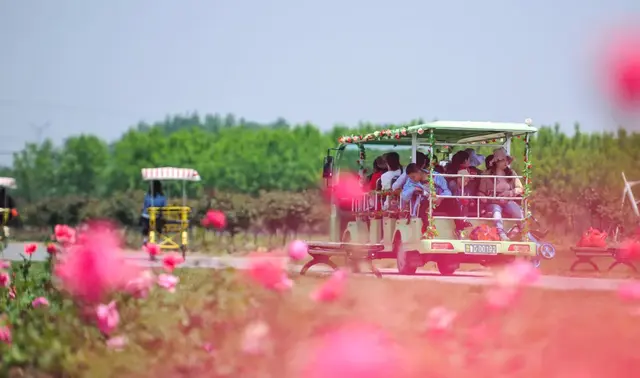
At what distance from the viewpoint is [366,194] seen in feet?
63.9

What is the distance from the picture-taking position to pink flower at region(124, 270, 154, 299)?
7949mm

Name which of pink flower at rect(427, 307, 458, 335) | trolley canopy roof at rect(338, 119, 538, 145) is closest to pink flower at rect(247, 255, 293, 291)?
pink flower at rect(427, 307, 458, 335)

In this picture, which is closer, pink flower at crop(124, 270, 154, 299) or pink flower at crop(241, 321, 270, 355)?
pink flower at crop(241, 321, 270, 355)

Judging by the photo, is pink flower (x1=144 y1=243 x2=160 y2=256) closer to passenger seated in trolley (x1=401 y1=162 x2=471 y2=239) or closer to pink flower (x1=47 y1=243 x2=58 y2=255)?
pink flower (x1=47 y1=243 x2=58 y2=255)

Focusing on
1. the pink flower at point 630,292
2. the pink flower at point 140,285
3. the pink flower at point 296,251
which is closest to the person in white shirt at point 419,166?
the pink flower at point 296,251

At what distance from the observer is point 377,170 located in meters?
19.0

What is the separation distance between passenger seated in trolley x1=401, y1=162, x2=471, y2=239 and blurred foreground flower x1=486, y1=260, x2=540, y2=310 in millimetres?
10853

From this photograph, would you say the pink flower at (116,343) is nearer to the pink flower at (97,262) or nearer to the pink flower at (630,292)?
the pink flower at (97,262)

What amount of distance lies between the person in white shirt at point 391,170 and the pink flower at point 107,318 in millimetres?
→ 10905

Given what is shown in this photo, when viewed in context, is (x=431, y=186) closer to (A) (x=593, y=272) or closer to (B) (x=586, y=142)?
(A) (x=593, y=272)

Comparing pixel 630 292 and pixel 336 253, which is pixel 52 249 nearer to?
pixel 630 292

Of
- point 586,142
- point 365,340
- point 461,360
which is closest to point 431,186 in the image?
point 461,360

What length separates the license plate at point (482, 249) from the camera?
17203 mm

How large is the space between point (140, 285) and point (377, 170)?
11191 mm
